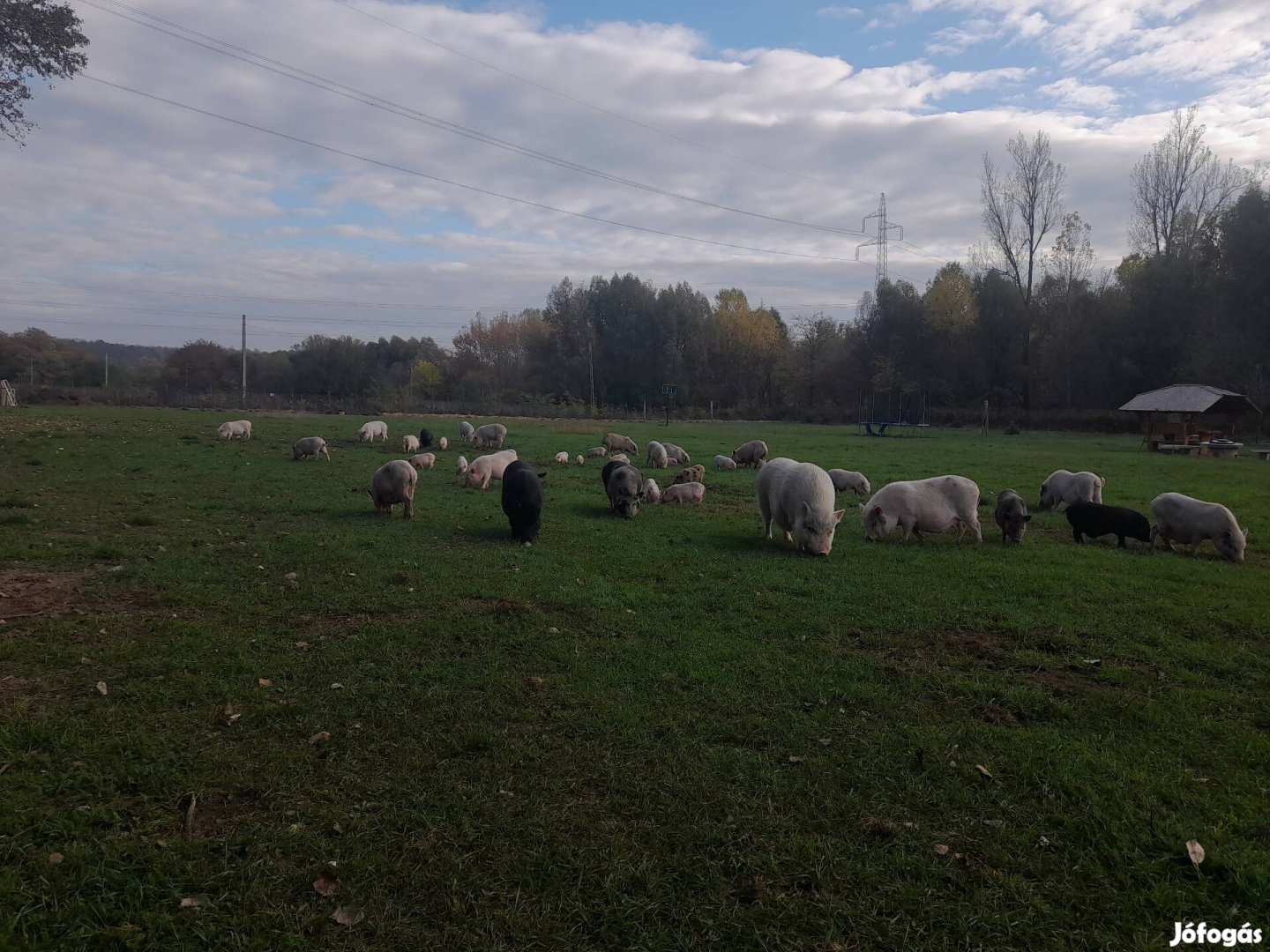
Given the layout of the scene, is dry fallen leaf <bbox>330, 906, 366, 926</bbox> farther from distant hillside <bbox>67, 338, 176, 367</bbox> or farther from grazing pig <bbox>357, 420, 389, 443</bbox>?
distant hillside <bbox>67, 338, 176, 367</bbox>

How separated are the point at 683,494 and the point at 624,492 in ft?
7.91

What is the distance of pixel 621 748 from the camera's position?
484cm

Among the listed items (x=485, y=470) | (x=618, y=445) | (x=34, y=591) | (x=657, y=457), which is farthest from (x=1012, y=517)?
(x=618, y=445)

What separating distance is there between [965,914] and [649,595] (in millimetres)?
5189

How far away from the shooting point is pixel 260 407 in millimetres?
49500

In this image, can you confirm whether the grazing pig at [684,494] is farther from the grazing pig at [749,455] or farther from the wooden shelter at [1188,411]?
the wooden shelter at [1188,411]

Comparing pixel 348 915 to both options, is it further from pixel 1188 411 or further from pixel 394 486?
pixel 1188 411

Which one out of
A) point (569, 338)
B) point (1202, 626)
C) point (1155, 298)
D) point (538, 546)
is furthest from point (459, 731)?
point (569, 338)

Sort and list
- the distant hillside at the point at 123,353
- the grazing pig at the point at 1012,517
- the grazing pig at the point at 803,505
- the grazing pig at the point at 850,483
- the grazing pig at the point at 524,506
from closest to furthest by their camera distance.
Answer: the grazing pig at the point at 803,505
the grazing pig at the point at 524,506
the grazing pig at the point at 1012,517
the grazing pig at the point at 850,483
the distant hillside at the point at 123,353

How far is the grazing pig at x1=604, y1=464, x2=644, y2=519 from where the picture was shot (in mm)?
13586

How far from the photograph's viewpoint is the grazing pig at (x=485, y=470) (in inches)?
672

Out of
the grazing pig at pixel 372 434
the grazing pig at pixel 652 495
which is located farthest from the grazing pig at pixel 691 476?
the grazing pig at pixel 372 434

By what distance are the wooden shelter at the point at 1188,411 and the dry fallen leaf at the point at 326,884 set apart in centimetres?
3667

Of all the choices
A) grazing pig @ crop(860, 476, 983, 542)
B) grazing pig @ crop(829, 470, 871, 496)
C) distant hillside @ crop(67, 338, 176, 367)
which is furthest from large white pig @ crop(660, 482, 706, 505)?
distant hillside @ crop(67, 338, 176, 367)
